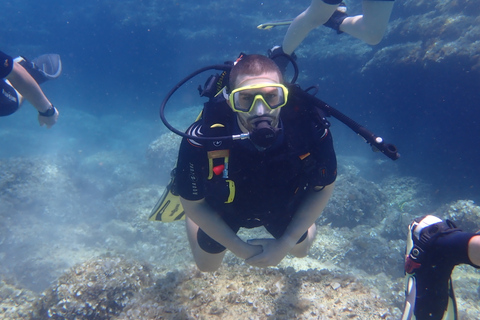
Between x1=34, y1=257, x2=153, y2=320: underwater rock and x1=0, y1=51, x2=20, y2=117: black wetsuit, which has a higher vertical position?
x1=0, y1=51, x2=20, y2=117: black wetsuit

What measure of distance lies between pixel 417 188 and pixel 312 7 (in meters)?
9.40

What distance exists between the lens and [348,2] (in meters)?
17.5

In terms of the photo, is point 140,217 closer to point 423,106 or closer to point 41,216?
point 41,216

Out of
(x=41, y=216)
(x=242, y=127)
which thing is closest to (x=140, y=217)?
(x=41, y=216)

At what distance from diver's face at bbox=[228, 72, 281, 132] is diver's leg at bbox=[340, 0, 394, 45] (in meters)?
3.00

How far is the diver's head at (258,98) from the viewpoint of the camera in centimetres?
207

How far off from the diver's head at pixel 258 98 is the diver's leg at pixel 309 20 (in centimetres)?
267

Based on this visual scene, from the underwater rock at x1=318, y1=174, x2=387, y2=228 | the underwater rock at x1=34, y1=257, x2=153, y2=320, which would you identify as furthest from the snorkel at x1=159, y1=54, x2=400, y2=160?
the underwater rock at x1=318, y1=174, x2=387, y2=228

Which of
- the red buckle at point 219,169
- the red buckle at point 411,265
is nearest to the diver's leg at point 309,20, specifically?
the red buckle at point 219,169

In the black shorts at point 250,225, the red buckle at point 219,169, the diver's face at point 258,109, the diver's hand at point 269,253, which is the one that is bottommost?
the black shorts at point 250,225

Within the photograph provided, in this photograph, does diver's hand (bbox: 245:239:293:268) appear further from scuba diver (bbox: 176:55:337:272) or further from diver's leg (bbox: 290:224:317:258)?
diver's leg (bbox: 290:224:317:258)

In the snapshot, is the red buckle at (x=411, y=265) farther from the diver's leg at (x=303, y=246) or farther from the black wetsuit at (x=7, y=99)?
the black wetsuit at (x=7, y=99)

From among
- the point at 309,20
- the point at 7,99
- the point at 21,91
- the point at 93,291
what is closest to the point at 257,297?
the point at 93,291

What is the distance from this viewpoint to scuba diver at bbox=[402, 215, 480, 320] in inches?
87.9
